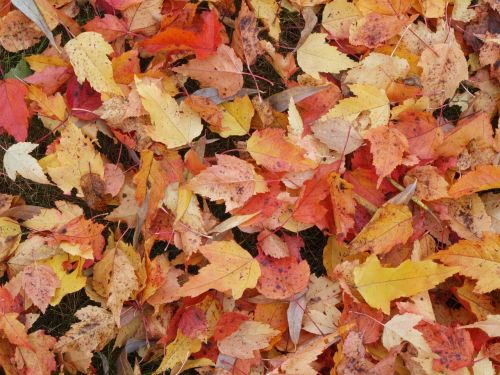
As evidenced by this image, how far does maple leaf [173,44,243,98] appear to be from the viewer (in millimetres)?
1697

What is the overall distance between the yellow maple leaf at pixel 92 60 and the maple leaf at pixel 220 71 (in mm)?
191

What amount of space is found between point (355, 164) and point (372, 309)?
406mm

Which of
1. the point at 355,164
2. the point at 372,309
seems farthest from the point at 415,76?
the point at 372,309

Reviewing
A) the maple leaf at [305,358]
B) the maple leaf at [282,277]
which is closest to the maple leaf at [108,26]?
the maple leaf at [282,277]

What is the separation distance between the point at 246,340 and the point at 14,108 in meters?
0.92

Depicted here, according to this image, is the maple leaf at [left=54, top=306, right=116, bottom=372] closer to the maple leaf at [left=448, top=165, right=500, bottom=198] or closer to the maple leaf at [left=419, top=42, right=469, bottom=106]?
the maple leaf at [left=448, top=165, right=500, bottom=198]

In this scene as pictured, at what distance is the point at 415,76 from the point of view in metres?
1.75

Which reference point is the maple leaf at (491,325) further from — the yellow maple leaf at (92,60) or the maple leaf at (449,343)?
the yellow maple leaf at (92,60)

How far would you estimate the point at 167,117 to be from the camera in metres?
1.63

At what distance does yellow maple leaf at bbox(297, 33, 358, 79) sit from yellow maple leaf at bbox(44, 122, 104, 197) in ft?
2.14

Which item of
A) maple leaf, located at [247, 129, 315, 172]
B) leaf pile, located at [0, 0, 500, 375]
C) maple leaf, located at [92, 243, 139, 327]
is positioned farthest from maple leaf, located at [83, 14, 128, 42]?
maple leaf, located at [92, 243, 139, 327]

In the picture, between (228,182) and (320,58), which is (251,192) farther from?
(320,58)

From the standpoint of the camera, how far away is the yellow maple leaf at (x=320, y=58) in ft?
5.59

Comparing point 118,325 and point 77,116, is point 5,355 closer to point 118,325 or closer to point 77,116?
point 118,325
